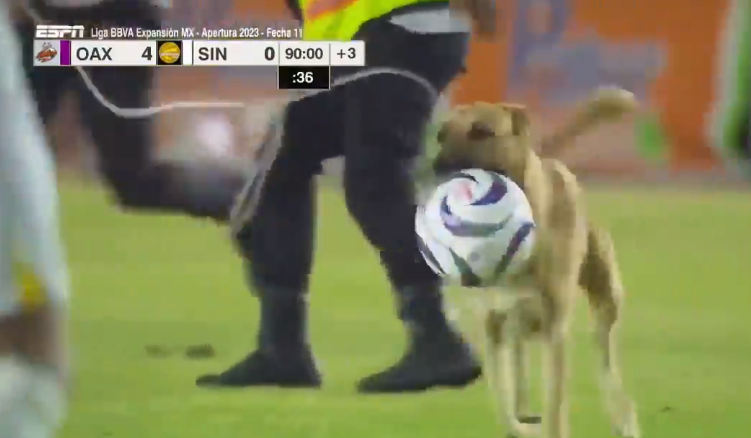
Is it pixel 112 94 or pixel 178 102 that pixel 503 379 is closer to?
pixel 178 102

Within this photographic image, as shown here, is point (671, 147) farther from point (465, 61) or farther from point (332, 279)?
point (332, 279)

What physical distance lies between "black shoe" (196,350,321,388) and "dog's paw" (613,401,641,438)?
1.99 ft

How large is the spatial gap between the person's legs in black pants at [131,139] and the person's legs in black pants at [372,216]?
12cm

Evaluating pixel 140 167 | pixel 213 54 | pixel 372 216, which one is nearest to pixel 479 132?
pixel 372 216

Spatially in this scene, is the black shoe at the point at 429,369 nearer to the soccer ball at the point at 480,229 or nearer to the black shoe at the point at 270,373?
the black shoe at the point at 270,373

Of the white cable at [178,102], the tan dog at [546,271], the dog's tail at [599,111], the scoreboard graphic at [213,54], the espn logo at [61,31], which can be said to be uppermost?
the espn logo at [61,31]

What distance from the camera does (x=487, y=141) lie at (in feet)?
5.46

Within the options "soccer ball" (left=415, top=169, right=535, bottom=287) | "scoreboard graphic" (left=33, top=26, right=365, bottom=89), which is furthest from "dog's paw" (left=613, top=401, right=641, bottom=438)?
"scoreboard graphic" (left=33, top=26, right=365, bottom=89)

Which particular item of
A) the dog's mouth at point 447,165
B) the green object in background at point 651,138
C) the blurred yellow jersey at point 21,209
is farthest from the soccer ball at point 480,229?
the blurred yellow jersey at point 21,209

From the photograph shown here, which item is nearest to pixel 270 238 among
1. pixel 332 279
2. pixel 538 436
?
pixel 332 279

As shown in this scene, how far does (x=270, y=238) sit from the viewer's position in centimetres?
193

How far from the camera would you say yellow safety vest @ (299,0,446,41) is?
1857 millimetres

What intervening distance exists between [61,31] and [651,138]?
1224 mm

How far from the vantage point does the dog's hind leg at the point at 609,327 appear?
72.3 inches
